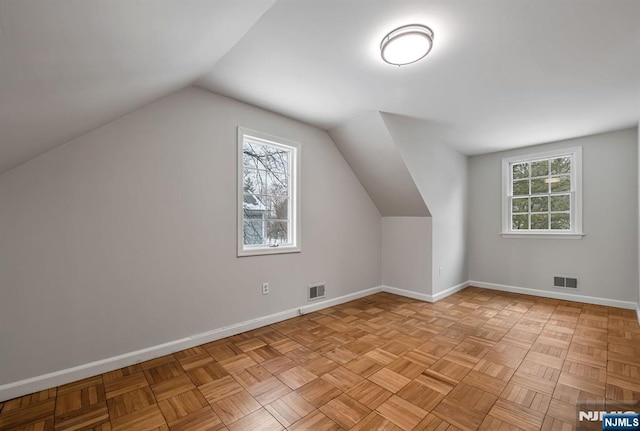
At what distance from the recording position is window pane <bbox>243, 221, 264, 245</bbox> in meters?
2.98

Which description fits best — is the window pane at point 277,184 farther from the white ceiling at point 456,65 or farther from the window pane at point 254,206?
the white ceiling at point 456,65

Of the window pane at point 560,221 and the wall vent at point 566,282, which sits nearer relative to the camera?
the wall vent at point 566,282

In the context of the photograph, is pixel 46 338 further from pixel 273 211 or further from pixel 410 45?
pixel 410 45

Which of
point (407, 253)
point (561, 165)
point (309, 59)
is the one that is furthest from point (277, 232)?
point (561, 165)

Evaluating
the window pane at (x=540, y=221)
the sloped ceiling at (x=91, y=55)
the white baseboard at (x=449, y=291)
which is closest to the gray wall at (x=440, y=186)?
the white baseboard at (x=449, y=291)

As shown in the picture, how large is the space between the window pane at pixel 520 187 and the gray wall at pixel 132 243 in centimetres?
361

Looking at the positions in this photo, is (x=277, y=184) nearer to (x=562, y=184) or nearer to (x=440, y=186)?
(x=440, y=186)

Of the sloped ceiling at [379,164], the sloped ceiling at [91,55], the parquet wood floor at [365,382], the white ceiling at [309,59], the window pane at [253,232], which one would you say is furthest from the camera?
the sloped ceiling at [379,164]

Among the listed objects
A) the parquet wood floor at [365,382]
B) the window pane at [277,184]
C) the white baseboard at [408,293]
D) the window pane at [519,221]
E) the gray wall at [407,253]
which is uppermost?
the window pane at [277,184]

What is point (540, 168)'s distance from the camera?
418 centimetres

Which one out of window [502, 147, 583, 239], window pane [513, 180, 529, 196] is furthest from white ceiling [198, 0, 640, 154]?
window pane [513, 180, 529, 196]

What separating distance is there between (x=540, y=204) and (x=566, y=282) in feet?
3.74

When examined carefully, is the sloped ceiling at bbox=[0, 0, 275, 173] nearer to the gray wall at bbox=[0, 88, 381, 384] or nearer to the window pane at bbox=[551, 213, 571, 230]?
the gray wall at bbox=[0, 88, 381, 384]

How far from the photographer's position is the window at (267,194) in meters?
2.90
